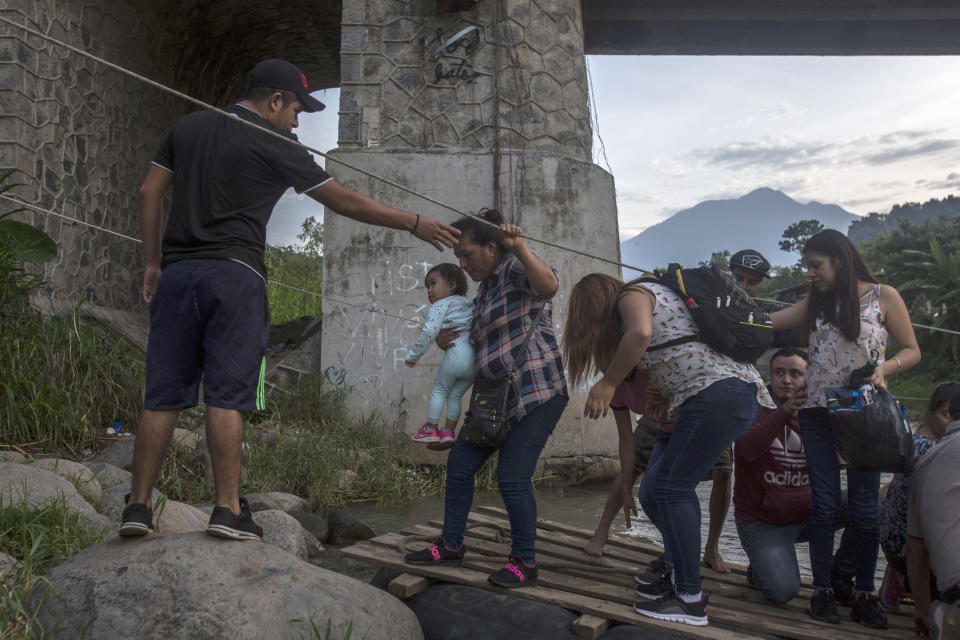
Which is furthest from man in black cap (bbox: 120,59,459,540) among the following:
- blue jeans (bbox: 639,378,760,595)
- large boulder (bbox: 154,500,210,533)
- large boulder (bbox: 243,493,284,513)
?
large boulder (bbox: 243,493,284,513)

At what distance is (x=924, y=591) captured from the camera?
3.10 meters

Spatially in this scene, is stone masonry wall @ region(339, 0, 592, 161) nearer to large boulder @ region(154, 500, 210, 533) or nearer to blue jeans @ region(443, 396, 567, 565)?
large boulder @ region(154, 500, 210, 533)

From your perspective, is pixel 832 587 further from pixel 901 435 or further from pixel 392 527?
pixel 392 527

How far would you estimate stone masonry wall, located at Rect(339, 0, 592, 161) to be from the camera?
7.61 meters

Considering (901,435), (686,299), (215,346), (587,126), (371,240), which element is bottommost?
(901,435)

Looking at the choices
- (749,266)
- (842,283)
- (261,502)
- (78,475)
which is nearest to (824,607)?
(842,283)

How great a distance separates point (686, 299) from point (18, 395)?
179 inches

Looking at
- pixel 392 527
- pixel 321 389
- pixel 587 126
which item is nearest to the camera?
pixel 392 527

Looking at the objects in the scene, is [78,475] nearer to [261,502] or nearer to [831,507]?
[261,502]

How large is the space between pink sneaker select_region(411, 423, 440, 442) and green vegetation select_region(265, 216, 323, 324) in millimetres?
4036

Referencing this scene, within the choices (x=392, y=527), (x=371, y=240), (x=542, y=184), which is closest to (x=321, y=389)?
(x=371, y=240)

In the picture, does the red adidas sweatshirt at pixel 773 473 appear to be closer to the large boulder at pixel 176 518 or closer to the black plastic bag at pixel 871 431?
the black plastic bag at pixel 871 431

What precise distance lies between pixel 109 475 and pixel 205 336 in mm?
2433

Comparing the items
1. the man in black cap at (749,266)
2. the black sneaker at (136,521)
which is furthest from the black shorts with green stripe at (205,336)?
the man in black cap at (749,266)
